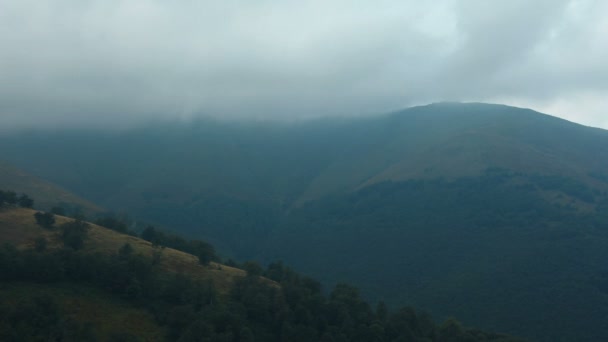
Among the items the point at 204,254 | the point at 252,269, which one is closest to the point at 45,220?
the point at 204,254

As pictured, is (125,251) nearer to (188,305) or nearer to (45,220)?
(188,305)

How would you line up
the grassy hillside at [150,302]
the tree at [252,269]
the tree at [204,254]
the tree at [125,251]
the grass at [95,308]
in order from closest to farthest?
the grassy hillside at [150,302] → the grass at [95,308] → the tree at [125,251] → the tree at [252,269] → the tree at [204,254]

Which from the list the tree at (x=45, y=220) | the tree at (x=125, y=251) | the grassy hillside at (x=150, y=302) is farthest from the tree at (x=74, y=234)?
the tree at (x=125, y=251)

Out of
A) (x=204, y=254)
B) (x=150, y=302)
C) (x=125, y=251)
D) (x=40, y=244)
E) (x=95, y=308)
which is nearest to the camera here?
(x=95, y=308)

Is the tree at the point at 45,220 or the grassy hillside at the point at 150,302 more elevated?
the tree at the point at 45,220

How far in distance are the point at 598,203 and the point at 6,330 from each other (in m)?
183

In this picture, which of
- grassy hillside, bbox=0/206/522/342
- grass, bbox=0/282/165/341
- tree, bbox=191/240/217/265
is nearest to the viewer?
grassy hillside, bbox=0/206/522/342

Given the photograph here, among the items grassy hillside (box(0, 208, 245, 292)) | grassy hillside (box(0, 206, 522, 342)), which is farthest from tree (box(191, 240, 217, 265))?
grassy hillside (box(0, 206, 522, 342))

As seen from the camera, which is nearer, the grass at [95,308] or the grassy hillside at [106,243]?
the grass at [95,308]

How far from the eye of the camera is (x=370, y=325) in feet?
276

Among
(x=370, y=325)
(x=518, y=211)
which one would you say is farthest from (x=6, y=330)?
(x=518, y=211)

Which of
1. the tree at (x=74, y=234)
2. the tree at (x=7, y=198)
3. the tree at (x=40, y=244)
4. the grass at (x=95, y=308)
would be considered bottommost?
the grass at (x=95, y=308)

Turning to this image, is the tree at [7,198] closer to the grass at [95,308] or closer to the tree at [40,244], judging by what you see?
the tree at [40,244]

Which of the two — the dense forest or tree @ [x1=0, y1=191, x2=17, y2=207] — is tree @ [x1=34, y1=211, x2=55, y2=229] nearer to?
the dense forest
